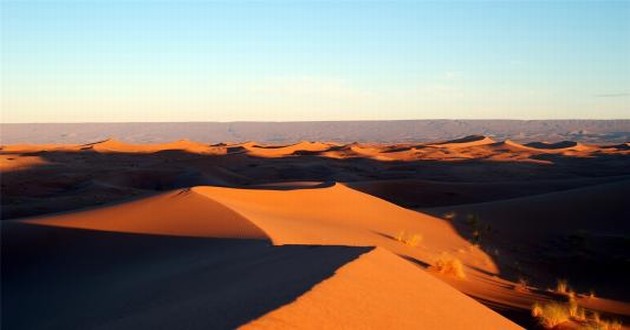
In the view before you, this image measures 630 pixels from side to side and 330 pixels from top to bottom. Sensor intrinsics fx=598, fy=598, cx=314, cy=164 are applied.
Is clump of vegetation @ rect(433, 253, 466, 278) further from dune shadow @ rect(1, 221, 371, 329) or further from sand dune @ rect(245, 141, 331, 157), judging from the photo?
sand dune @ rect(245, 141, 331, 157)

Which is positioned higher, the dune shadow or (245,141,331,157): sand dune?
the dune shadow

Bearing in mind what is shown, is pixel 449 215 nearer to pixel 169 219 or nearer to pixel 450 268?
pixel 450 268

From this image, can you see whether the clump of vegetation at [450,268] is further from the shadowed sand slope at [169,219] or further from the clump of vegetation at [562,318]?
the shadowed sand slope at [169,219]

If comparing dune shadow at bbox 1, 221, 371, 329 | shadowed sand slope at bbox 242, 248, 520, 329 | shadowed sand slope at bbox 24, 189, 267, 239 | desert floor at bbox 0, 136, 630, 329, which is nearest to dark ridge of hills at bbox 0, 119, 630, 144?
desert floor at bbox 0, 136, 630, 329

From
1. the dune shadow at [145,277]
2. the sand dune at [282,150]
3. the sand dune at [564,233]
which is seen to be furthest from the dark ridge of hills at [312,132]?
the dune shadow at [145,277]

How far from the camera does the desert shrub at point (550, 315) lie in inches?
279

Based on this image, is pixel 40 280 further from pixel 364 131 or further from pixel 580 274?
pixel 364 131

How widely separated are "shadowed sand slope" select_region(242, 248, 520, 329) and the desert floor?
0.07ft

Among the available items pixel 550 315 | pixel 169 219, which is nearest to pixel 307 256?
pixel 550 315

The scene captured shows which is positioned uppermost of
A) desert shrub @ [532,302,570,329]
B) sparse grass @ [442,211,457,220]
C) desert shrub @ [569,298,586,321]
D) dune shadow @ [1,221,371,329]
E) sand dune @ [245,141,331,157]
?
dune shadow @ [1,221,371,329]

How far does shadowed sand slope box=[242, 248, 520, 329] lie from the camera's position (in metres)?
4.36

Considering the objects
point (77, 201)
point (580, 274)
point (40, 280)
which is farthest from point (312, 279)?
point (77, 201)

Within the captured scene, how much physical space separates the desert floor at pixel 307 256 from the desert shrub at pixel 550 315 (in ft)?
0.74

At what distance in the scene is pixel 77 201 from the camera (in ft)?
64.0
